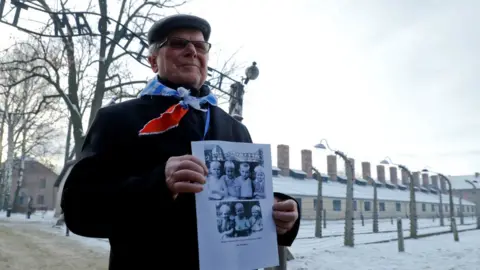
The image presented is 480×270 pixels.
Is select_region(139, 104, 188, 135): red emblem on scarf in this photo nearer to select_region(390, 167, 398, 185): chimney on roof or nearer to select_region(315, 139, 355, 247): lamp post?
select_region(315, 139, 355, 247): lamp post

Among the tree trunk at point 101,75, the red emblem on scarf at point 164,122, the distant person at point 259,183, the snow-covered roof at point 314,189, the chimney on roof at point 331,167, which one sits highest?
the tree trunk at point 101,75

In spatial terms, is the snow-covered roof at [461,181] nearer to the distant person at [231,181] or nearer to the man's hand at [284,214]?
the man's hand at [284,214]

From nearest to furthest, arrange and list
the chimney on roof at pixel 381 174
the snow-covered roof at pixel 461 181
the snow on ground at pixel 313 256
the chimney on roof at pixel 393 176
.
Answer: the snow on ground at pixel 313 256 < the chimney on roof at pixel 381 174 < the chimney on roof at pixel 393 176 < the snow-covered roof at pixel 461 181

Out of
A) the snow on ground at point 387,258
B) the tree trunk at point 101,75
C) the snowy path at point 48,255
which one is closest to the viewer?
the snowy path at point 48,255

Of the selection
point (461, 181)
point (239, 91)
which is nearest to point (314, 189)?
point (239, 91)

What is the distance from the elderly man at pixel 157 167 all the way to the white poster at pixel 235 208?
81 millimetres

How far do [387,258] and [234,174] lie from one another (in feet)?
35.2

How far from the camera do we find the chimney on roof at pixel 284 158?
39375mm

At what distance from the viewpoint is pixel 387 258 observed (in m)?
10.6

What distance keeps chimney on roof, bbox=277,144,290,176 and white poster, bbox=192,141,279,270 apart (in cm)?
3816

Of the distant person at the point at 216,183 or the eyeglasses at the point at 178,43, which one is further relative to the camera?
the eyeglasses at the point at 178,43

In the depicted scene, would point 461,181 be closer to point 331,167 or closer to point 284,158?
point 331,167

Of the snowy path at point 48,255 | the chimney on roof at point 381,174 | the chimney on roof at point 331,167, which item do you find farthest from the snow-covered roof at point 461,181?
the snowy path at point 48,255

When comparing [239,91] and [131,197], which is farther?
[239,91]
